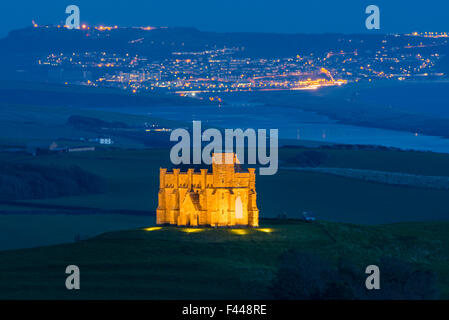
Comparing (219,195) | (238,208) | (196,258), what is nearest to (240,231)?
(238,208)

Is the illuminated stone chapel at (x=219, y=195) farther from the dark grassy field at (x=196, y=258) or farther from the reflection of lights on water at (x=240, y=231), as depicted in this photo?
the dark grassy field at (x=196, y=258)

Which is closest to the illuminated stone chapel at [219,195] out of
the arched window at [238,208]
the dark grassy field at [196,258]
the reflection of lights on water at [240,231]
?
the arched window at [238,208]

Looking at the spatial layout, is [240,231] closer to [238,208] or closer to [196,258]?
[238,208]

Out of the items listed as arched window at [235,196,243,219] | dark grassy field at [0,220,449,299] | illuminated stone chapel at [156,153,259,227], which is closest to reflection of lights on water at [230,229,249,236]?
dark grassy field at [0,220,449,299]
